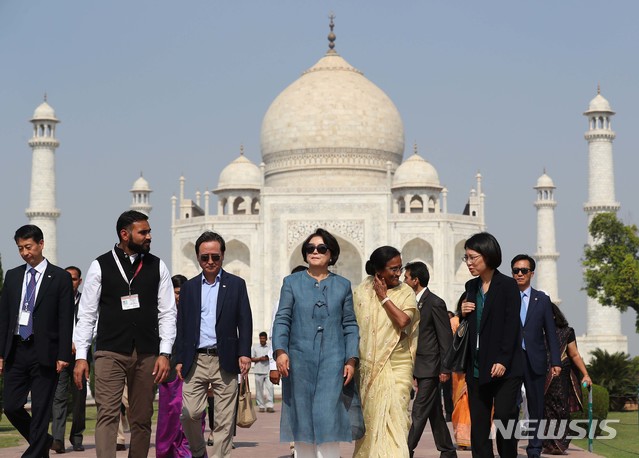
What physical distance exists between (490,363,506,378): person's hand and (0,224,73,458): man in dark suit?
2.38 metres

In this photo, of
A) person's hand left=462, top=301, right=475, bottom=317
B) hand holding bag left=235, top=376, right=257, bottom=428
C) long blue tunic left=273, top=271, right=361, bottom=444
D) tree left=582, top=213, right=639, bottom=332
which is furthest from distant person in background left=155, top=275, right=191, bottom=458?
tree left=582, top=213, right=639, bottom=332

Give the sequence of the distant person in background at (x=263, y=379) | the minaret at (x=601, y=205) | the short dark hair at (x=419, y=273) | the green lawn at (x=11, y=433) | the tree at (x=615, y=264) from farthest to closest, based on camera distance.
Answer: the minaret at (x=601, y=205), the tree at (x=615, y=264), the distant person in background at (x=263, y=379), the green lawn at (x=11, y=433), the short dark hair at (x=419, y=273)

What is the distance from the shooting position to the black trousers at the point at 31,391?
6.46 metres

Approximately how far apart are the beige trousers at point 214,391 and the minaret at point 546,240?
3300 centimetres

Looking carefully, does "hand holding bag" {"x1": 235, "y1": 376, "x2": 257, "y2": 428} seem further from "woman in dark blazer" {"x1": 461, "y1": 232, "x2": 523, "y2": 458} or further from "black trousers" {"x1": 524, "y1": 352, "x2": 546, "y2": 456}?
"woman in dark blazer" {"x1": 461, "y1": 232, "x2": 523, "y2": 458}

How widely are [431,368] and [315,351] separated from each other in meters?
1.74

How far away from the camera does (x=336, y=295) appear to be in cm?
606

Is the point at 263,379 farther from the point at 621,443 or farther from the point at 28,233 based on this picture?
the point at 28,233

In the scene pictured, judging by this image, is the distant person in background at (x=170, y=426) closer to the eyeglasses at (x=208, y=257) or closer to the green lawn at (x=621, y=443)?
the eyeglasses at (x=208, y=257)

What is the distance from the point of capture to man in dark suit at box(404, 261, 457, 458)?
7512 mm

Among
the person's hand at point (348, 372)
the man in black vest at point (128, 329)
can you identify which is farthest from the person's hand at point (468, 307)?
A: the man in black vest at point (128, 329)

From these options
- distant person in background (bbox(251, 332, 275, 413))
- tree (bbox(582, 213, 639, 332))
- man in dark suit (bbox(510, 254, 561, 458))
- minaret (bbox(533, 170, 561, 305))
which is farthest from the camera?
minaret (bbox(533, 170, 561, 305))

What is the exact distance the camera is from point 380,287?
632cm

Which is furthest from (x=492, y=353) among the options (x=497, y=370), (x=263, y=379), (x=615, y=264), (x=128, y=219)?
(x=615, y=264)
